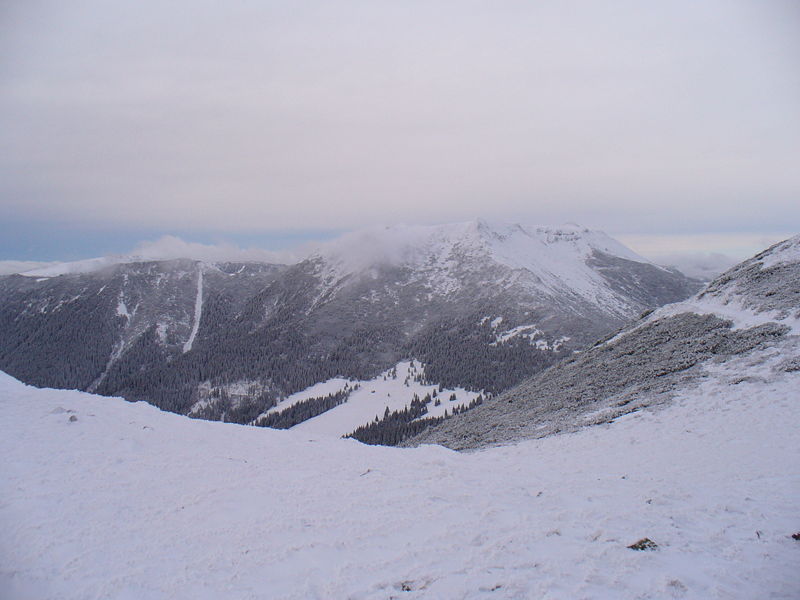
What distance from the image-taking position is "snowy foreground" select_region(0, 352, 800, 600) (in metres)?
9.45

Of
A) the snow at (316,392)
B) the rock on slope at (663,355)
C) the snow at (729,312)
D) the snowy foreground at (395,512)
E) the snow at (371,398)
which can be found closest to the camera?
the snowy foreground at (395,512)

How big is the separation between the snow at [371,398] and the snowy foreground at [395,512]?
92.0 meters

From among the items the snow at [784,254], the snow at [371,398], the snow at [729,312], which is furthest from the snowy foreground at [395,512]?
the snow at [371,398]

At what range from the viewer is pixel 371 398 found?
140375 millimetres

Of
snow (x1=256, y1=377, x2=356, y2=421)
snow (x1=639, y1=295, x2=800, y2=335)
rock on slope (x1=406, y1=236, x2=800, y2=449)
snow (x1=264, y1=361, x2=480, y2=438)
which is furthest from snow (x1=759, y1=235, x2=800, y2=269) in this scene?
snow (x1=256, y1=377, x2=356, y2=421)

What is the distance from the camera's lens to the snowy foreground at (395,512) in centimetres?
945

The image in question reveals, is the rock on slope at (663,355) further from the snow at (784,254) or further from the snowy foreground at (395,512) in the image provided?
the snowy foreground at (395,512)

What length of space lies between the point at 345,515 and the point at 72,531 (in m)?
7.65

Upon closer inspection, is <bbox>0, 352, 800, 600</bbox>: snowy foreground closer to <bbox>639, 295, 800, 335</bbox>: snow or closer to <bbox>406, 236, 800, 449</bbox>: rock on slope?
<bbox>406, 236, 800, 449</bbox>: rock on slope

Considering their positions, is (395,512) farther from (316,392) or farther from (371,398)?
(316,392)

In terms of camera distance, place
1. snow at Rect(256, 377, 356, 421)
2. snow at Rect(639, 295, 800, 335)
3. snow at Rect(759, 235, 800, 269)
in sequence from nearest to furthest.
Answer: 1. snow at Rect(639, 295, 800, 335)
2. snow at Rect(759, 235, 800, 269)
3. snow at Rect(256, 377, 356, 421)

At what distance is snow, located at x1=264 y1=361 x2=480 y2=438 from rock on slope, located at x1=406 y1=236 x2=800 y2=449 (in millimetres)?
77118

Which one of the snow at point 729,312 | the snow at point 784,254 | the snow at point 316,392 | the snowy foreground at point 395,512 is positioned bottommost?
the snow at point 316,392

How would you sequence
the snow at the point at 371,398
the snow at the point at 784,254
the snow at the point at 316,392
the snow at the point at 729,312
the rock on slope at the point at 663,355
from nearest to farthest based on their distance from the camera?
the rock on slope at the point at 663,355 → the snow at the point at 729,312 → the snow at the point at 784,254 → the snow at the point at 371,398 → the snow at the point at 316,392
